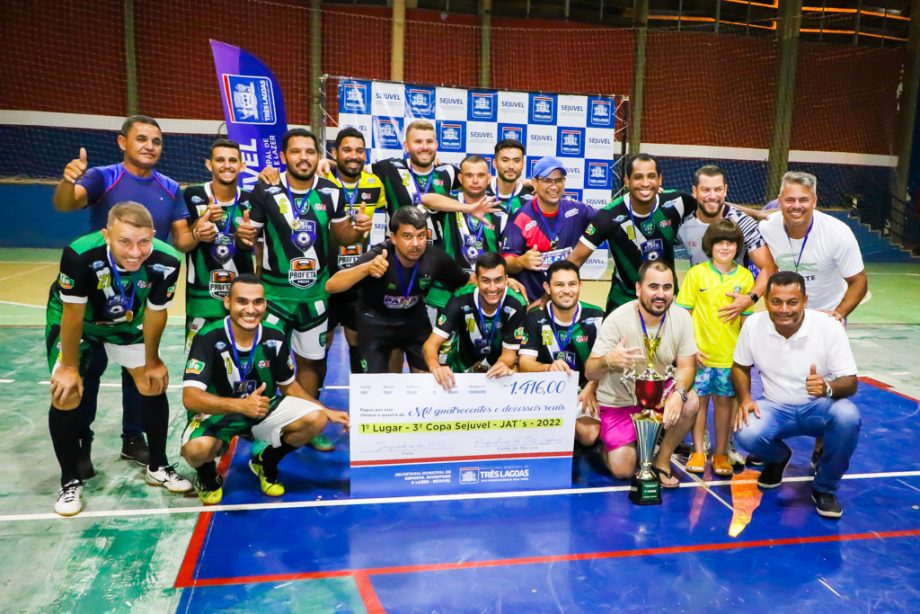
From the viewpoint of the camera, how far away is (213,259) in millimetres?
4660

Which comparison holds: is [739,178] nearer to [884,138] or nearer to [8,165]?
[884,138]

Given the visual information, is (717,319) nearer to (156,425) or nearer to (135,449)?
(156,425)

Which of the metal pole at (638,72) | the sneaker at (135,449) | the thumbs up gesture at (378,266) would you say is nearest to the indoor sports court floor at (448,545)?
the sneaker at (135,449)

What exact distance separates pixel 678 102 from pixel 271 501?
15.3 metres

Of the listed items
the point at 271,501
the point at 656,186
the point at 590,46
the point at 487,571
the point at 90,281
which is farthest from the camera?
the point at 590,46

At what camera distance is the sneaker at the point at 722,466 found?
455 cm

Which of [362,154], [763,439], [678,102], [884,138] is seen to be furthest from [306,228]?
[884,138]

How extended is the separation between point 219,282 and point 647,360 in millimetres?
2827

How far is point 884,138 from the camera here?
17.7 meters

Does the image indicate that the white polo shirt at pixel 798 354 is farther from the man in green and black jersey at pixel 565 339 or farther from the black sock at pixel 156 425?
the black sock at pixel 156 425

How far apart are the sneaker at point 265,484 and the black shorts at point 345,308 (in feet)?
3.99

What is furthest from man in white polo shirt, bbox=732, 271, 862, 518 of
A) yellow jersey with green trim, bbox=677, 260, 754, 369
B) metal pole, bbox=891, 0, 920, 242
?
metal pole, bbox=891, 0, 920, 242

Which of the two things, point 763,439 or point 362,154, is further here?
point 362,154

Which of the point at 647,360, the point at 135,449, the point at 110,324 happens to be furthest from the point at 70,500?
the point at 647,360
